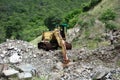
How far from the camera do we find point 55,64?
35.7ft

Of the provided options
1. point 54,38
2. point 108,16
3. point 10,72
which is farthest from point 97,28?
point 10,72

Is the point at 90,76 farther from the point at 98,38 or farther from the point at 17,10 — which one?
the point at 17,10

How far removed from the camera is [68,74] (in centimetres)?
998

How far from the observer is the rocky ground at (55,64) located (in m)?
9.79

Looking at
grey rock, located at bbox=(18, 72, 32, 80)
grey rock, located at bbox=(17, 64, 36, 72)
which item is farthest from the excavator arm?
grey rock, located at bbox=(18, 72, 32, 80)

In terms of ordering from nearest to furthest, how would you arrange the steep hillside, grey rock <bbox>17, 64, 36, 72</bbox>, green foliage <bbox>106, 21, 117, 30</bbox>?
grey rock <bbox>17, 64, 36, 72</bbox>
the steep hillside
green foliage <bbox>106, 21, 117, 30</bbox>

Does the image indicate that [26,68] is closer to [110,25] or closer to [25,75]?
[25,75]

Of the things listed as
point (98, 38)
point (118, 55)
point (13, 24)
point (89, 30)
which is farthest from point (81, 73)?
point (13, 24)

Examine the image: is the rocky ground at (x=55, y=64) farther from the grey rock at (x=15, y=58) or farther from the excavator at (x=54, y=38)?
the excavator at (x=54, y=38)

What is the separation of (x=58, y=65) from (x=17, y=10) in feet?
335

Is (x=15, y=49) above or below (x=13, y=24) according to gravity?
above

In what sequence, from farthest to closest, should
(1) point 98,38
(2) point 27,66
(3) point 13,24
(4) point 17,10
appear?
(4) point 17,10
(3) point 13,24
(1) point 98,38
(2) point 27,66

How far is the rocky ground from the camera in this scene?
32.1 feet

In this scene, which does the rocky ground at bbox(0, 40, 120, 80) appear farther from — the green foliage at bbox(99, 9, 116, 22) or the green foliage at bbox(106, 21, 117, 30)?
the green foliage at bbox(99, 9, 116, 22)
